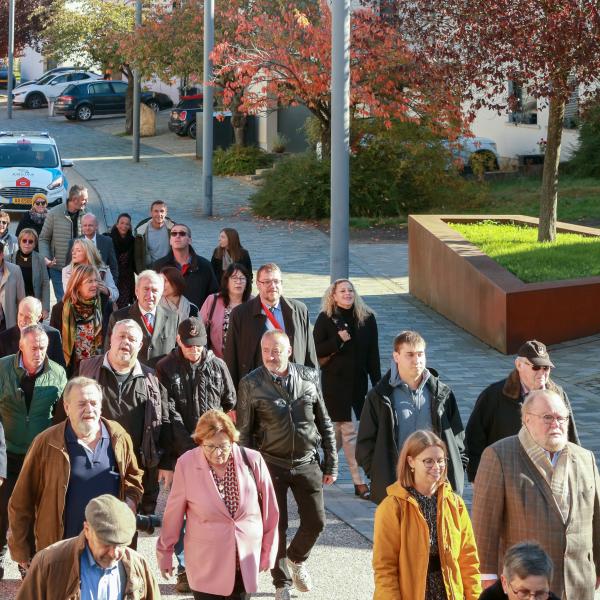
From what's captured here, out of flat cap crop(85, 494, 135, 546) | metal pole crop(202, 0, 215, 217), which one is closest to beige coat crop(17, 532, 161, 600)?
flat cap crop(85, 494, 135, 546)

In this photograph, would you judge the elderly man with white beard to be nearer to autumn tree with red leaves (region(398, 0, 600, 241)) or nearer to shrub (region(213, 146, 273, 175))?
autumn tree with red leaves (region(398, 0, 600, 241))

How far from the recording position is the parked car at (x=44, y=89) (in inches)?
2354

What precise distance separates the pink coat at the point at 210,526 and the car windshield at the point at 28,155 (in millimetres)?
22988

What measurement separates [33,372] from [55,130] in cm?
4290

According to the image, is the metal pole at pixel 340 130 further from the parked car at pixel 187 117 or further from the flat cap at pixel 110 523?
the parked car at pixel 187 117

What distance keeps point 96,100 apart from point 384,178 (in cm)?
2867

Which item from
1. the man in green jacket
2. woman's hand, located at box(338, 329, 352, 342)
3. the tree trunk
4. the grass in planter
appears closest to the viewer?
the man in green jacket

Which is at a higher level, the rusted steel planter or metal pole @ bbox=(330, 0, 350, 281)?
metal pole @ bbox=(330, 0, 350, 281)

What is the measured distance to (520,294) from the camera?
1598 cm

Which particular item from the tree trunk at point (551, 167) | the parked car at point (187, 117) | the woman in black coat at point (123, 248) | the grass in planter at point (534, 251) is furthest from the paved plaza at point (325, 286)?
the woman in black coat at point (123, 248)

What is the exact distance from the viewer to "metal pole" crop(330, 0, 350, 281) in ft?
43.0

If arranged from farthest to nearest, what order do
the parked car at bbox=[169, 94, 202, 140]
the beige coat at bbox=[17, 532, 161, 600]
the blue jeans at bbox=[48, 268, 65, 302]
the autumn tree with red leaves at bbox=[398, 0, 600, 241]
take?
the parked car at bbox=[169, 94, 202, 140] < the autumn tree with red leaves at bbox=[398, 0, 600, 241] < the blue jeans at bbox=[48, 268, 65, 302] < the beige coat at bbox=[17, 532, 161, 600]

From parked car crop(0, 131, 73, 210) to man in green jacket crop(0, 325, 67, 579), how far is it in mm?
19801

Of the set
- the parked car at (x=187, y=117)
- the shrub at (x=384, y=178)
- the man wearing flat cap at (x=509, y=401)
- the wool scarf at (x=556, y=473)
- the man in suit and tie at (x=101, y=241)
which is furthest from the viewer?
the parked car at (x=187, y=117)
